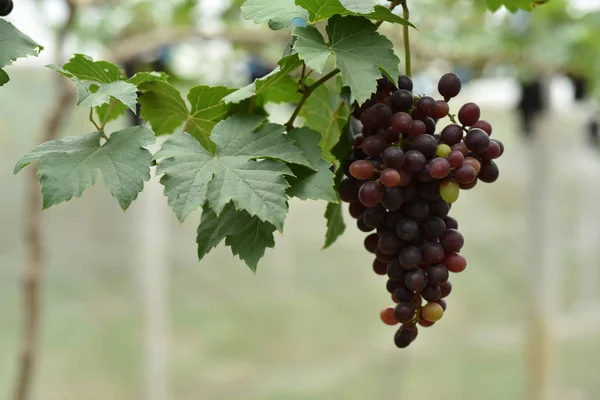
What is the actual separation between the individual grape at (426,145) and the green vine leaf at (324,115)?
0.34ft

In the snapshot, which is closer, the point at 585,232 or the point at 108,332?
the point at 108,332

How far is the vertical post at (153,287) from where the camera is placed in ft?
9.71

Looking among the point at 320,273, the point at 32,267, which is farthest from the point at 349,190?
the point at 320,273

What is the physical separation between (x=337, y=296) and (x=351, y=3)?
2904 mm

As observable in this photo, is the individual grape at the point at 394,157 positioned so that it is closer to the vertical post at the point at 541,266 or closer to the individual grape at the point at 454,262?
the individual grape at the point at 454,262

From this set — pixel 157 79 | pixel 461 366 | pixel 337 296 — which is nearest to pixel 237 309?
pixel 337 296

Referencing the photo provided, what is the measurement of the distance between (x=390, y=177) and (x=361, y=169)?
25 millimetres

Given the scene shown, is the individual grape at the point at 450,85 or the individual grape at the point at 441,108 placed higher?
the individual grape at the point at 450,85

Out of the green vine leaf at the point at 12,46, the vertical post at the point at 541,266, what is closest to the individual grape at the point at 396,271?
the green vine leaf at the point at 12,46

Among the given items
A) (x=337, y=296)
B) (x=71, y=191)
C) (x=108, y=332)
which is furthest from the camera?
(x=337, y=296)

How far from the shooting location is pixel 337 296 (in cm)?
327

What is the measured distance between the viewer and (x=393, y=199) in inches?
17.9

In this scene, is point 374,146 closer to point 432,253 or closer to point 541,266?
point 432,253

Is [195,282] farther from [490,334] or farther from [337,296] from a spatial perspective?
[490,334]
